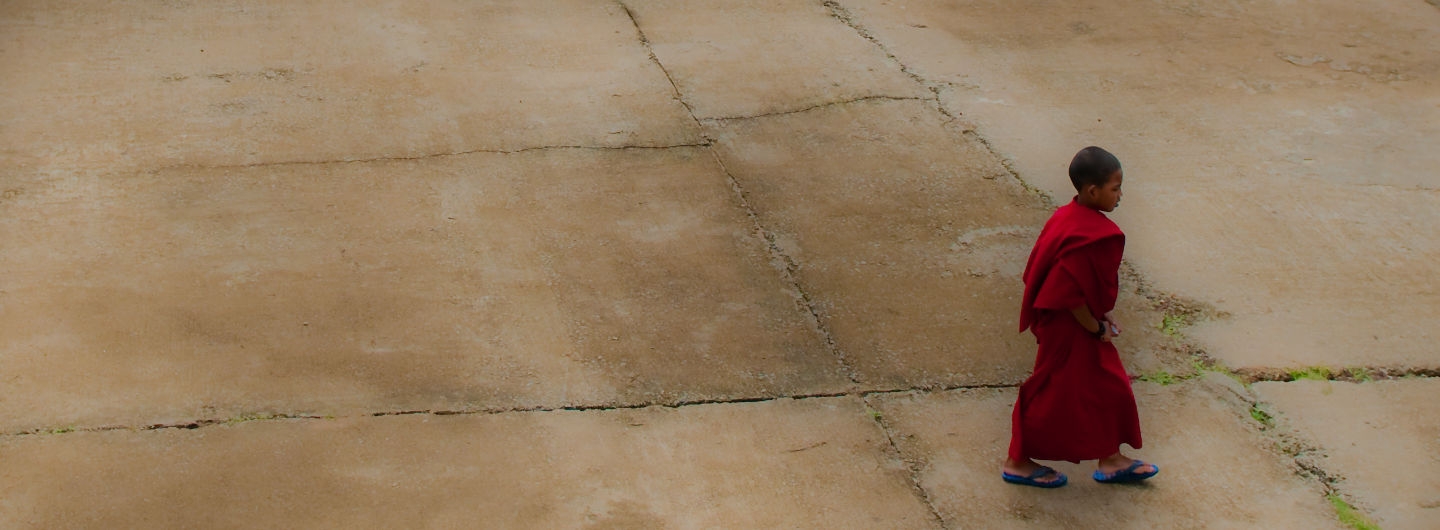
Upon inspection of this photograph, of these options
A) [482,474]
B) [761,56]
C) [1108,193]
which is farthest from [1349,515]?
[761,56]

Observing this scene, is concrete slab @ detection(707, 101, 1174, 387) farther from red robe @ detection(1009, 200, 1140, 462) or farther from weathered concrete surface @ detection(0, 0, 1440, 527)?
red robe @ detection(1009, 200, 1140, 462)

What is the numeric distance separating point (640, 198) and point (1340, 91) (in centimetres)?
398

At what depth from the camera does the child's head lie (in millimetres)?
4004

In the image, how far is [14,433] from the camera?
14.5 ft

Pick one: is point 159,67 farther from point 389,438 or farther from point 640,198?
point 389,438

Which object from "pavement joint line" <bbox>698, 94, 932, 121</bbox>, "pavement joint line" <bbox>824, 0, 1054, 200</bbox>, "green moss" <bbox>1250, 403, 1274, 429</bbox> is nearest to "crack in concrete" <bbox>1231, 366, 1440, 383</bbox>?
"green moss" <bbox>1250, 403, 1274, 429</bbox>

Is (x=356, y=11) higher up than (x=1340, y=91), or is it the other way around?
(x=1340, y=91)

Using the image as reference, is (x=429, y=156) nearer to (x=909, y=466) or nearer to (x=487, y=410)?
(x=487, y=410)

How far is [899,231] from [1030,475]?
5.83 ft

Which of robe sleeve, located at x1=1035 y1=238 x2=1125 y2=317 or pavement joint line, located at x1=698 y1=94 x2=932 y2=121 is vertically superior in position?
robe sleeve, located at x1=1035 y1=238 x2=1125 y2=317

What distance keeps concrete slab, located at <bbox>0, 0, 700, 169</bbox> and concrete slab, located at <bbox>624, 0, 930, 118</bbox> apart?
18cm

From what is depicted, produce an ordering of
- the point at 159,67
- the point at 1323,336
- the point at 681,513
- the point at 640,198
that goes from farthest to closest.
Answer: the point at 159,67, the point at 640,198, the point at 1323,336, the point at 681,513

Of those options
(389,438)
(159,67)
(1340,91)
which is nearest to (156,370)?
(389,438)

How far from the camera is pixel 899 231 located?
5.93 metres
